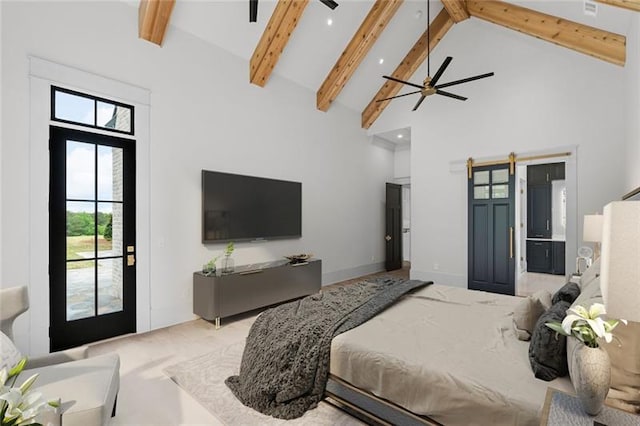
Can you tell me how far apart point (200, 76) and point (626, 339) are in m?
4.57

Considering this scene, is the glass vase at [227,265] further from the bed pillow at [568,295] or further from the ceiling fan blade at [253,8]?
the bed pillow at [568,295]

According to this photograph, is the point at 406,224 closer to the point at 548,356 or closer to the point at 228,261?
the point at 228,261

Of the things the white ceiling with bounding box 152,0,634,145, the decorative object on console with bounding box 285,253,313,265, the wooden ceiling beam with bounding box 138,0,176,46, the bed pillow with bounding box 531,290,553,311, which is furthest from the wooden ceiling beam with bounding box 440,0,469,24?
the bed pillow with bounding box 531,290,553,311

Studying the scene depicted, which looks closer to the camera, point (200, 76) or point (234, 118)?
point (200, 76)

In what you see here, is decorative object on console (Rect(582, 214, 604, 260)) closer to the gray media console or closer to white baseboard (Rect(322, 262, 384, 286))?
the gray media console

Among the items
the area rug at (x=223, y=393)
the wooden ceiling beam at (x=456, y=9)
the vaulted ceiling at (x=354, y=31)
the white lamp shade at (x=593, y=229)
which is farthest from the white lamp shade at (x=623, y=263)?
the wooden ceiling beam at (x=456, y=9)

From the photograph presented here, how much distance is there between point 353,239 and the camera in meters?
6.54

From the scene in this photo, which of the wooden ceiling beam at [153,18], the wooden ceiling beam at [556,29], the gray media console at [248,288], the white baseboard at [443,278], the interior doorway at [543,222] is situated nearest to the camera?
the wooden ceiling beam at [153,18]

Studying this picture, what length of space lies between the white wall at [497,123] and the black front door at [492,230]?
0.17 meters

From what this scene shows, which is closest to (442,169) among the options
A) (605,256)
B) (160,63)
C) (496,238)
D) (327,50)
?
(496,238)

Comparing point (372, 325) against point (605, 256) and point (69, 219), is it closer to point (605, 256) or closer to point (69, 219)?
point (605, 256)

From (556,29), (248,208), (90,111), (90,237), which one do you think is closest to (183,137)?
(90,111)

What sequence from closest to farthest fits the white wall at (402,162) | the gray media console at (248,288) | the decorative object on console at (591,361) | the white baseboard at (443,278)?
the decorative object on console at (591,361), the gray media console at (248,288), the white baseboard at (443,278), the white wall at (402,162)

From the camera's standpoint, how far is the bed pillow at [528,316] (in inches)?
74.2
